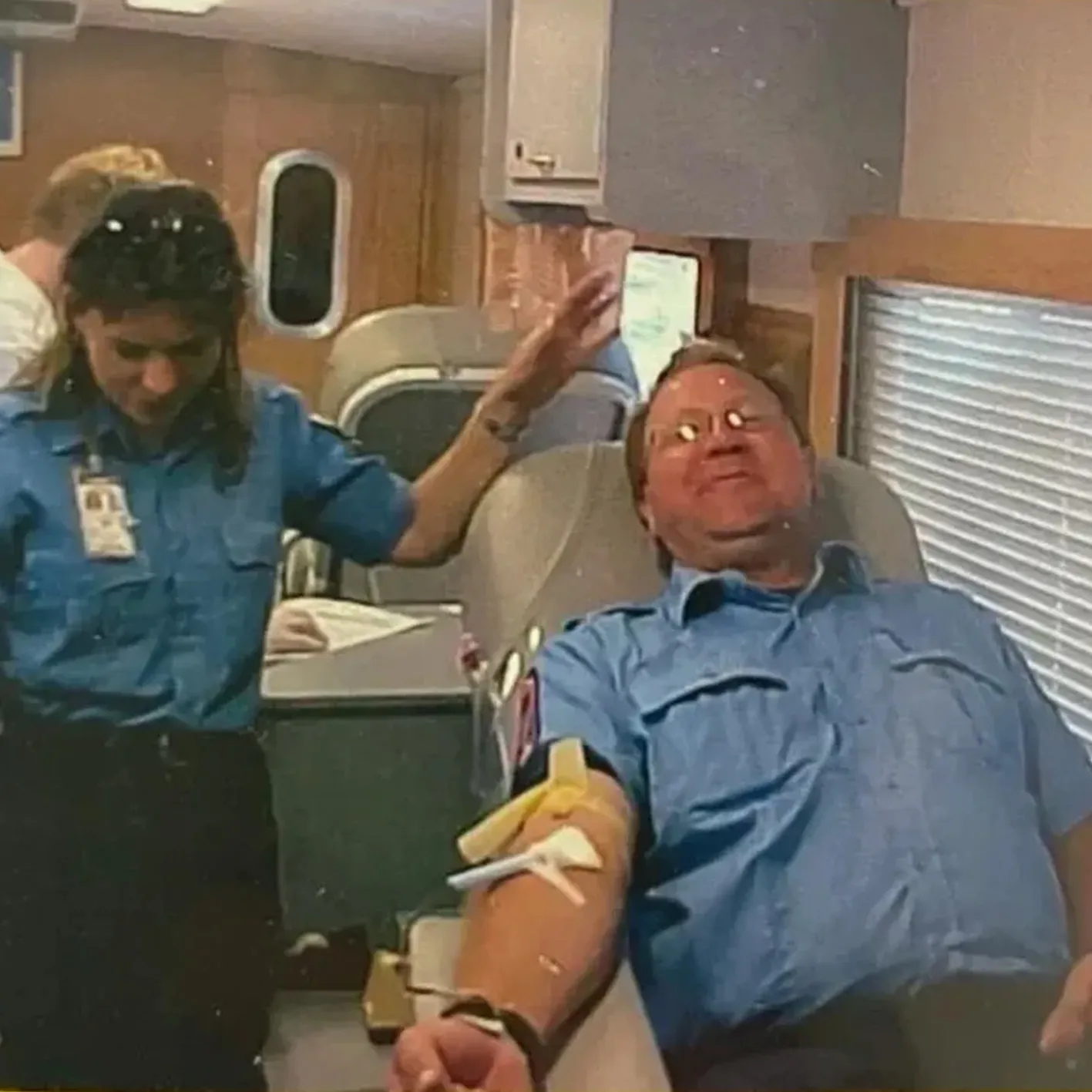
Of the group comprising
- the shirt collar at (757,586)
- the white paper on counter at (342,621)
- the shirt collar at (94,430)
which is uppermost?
the shirt collar at (94,430)

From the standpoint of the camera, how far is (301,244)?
102 cm

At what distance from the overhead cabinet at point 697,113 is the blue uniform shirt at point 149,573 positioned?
0.20 meters

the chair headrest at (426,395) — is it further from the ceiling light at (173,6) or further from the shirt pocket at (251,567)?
the ceiling light at (173,6)

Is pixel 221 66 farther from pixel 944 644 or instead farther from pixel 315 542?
pixel 944 644

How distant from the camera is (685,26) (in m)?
1.07

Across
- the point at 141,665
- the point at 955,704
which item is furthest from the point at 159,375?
the point at 955,704

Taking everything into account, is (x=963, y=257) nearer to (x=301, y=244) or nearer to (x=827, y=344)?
(x=827, y=344)

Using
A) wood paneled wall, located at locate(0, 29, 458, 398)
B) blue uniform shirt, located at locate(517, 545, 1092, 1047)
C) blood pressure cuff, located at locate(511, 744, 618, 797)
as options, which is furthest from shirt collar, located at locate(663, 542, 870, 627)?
wood paneled wall, located at locate(0, 29, 458, 398)

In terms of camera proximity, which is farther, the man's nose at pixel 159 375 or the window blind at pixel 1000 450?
the window blind at pixel 1000 450

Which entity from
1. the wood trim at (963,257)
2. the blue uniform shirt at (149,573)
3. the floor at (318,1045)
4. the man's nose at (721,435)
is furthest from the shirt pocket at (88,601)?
the wood trim at (963,257)

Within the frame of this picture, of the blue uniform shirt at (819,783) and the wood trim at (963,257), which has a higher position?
the wood trim at (963,257)

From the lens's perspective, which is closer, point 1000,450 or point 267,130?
point 267,130

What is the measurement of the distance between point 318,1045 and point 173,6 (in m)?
0.54

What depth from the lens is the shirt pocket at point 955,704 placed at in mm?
1084
